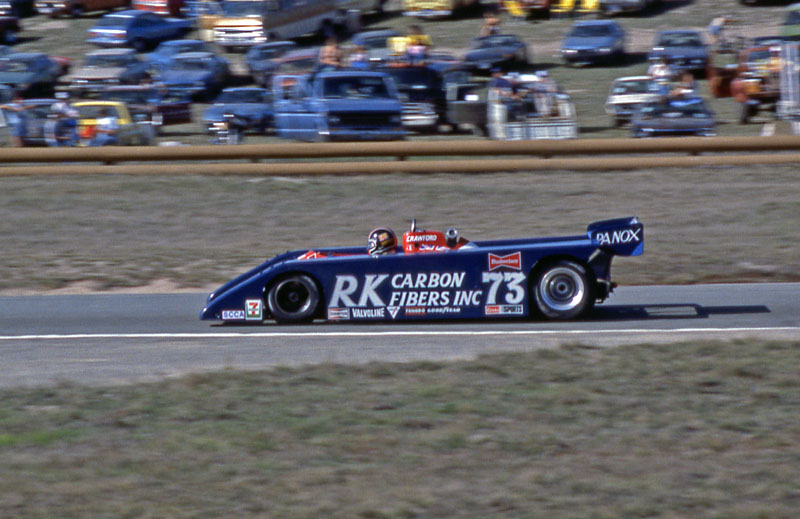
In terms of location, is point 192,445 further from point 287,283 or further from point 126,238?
point 126,238

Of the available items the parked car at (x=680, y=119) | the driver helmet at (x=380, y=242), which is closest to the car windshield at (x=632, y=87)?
the parked car at (x=680, y=119)

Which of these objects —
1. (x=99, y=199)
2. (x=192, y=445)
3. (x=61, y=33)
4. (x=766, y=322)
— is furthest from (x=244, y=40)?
(x=192, y=445)

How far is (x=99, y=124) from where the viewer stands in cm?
1969

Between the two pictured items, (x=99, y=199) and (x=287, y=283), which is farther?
(x=99, y=199)

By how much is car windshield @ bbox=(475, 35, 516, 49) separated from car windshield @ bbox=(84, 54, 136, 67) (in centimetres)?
919

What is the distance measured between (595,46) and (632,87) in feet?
25.4

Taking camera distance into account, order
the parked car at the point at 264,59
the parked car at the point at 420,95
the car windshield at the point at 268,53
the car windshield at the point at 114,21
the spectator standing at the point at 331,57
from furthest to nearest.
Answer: the car windshield at the point at 114,21, the car windshield at the point at 268,53, the parked car at the point at 264,59, the spectator standing at the point at 331,57, the parked car at the point at 420,95

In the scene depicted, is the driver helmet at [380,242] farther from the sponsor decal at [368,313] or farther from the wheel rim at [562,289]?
the wheel rim at [562,289]

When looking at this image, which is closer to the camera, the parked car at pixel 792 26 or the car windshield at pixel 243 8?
the parked car at pixel 792 26

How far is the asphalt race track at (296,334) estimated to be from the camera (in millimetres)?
8531

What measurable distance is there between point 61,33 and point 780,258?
32817mm

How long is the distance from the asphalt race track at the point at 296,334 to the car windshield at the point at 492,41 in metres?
19.9

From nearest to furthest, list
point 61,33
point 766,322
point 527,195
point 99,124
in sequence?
point 766,322 → point 527,195 → point 99,124 → point 61,33

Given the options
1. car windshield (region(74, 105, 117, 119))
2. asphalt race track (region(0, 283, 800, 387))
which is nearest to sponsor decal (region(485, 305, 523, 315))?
asphalt race track (region(0, 283, 800, 387))
